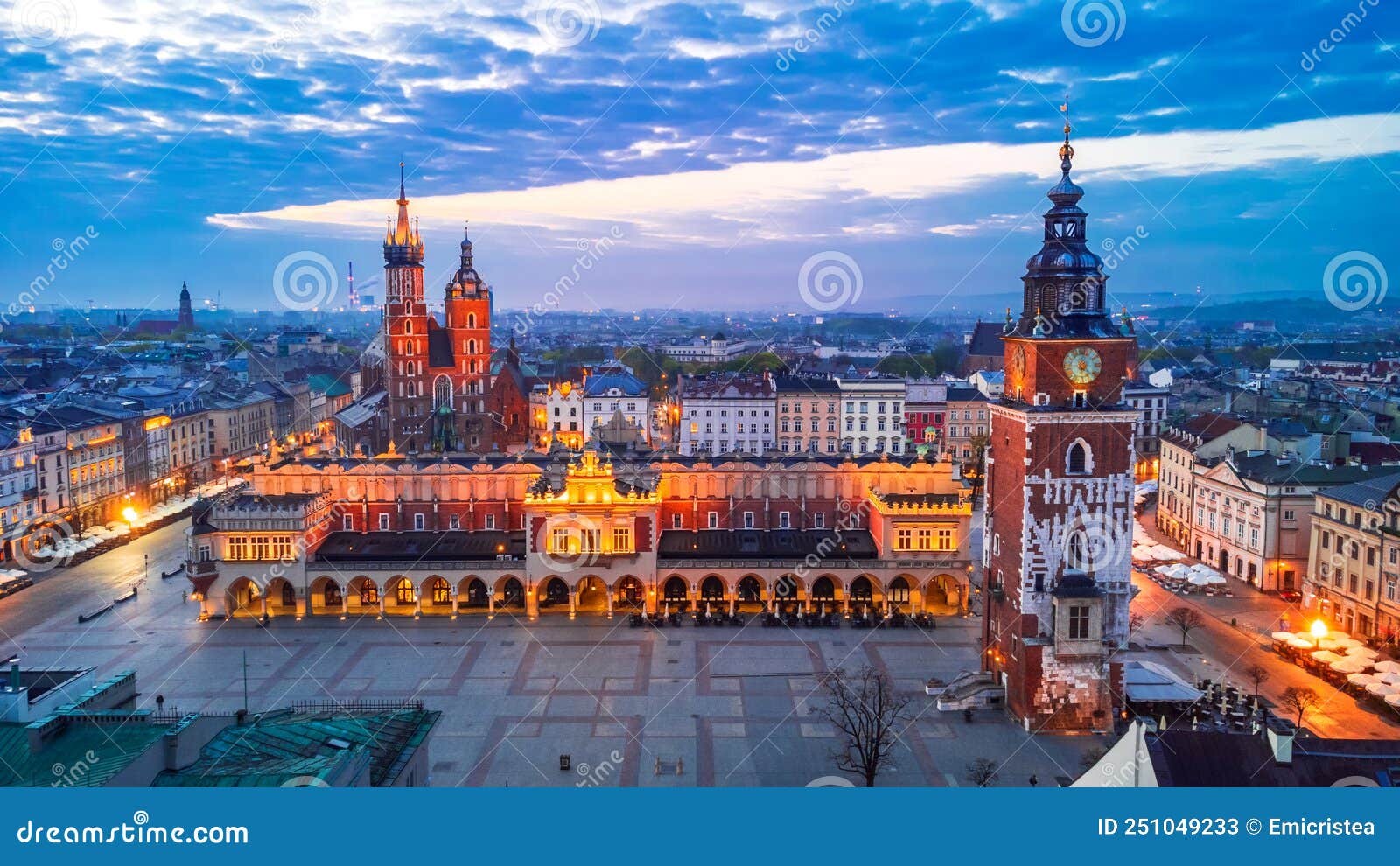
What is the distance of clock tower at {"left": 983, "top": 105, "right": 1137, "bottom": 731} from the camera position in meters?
35.7

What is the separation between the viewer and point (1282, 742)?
22.2 meters

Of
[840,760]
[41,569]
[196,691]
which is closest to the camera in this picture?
[840,760]

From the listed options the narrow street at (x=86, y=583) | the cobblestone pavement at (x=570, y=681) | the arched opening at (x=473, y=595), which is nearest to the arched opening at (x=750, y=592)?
the cobblestone pavement at (x=570, y=681)

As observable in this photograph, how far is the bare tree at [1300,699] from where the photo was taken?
38.0 metres

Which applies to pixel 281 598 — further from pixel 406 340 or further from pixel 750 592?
pixel 406 340

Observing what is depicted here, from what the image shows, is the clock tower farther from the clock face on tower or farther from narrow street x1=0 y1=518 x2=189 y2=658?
narrow street x1=0 y1=518 x2=189 y2=658

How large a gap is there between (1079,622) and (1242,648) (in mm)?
14700

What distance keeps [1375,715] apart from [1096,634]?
1129cm

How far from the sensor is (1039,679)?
36.5 meters

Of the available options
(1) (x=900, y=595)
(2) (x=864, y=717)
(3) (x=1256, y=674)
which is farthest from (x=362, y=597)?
(3) (x=1256, y=674)

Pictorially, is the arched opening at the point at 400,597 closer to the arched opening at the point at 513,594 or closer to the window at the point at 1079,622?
the arched opening at the point at 513,594

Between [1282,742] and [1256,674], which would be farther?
[1256,674]

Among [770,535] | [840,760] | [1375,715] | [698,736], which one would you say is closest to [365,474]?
[770,535]

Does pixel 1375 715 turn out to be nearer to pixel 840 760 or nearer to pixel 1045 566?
pixel 1045 566
